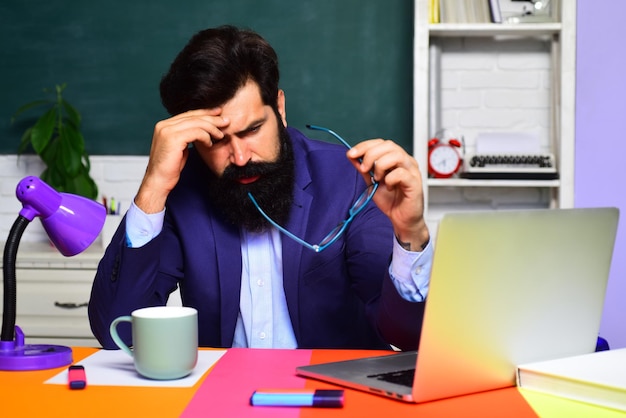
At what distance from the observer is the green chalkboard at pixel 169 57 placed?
3.17 metres

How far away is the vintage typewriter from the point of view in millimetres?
2941

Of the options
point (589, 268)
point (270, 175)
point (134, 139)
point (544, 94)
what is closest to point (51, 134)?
point (134, 139)

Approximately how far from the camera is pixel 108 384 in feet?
3.64

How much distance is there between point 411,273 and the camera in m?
1.35

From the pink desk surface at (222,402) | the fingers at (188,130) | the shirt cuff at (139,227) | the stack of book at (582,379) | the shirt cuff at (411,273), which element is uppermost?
the fingers at (188,130)

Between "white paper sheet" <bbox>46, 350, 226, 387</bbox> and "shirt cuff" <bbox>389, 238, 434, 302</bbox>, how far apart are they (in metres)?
0.32

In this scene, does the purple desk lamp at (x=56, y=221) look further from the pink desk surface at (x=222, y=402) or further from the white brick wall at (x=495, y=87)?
the white brick wall at (x=495, y=87)

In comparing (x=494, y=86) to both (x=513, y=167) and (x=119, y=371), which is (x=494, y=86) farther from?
(x=119, y=371)

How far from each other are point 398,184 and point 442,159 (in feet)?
5.56

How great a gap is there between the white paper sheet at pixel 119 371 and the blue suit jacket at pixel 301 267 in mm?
327

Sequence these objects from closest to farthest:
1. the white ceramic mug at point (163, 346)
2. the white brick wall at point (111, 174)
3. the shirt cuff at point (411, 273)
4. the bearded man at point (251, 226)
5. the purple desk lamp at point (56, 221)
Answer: the white ceramic mug at point (163, 346) → the purple desk lamp at point (56, 221) → the shirt cuff at point (411, 273) → the bearded man at point (251, 226) → the white brick wall at point (111, 174)

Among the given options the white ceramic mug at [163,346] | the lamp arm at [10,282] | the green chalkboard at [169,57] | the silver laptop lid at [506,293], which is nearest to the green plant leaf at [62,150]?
the green chalkboard at [169,57]

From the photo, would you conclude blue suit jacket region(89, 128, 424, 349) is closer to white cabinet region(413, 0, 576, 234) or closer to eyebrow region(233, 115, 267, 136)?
eyebrow region(233, 115, 267, 136)

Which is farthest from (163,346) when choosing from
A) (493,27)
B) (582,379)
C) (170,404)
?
(493,27)
